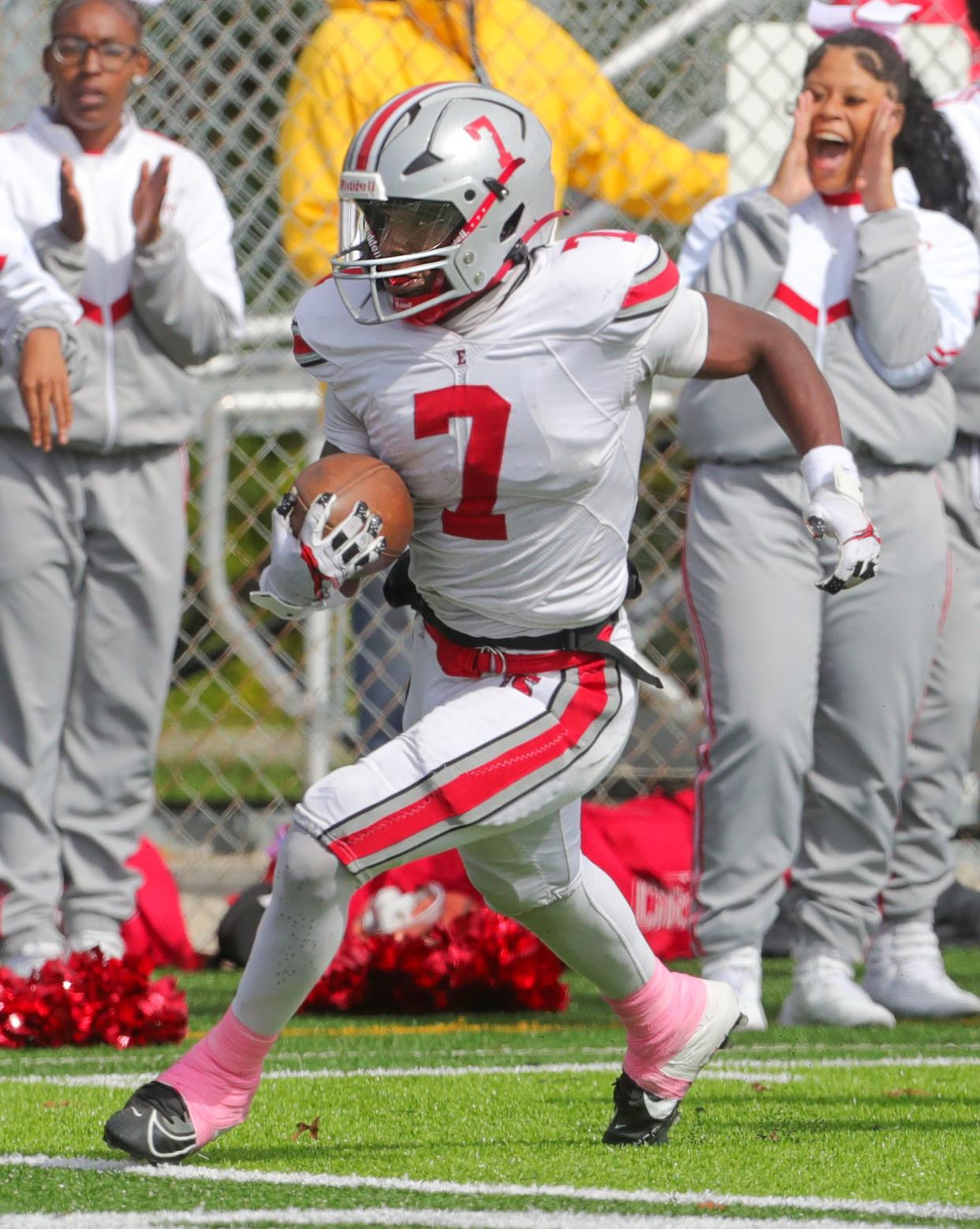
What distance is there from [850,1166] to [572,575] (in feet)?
3.13

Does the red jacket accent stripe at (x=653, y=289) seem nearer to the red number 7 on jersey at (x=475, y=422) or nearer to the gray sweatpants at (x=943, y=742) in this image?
the red number 7 on jersey at (x=475, y=422)

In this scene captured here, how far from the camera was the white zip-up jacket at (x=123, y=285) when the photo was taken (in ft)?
15.9

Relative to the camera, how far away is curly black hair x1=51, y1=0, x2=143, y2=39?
16.5 feet

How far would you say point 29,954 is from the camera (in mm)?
4734

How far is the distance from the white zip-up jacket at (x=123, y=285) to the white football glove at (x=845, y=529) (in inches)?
82.6

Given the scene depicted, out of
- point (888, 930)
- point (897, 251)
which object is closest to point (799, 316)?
point (897, 251)

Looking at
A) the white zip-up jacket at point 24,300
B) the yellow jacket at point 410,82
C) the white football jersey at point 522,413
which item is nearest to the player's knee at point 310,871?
the white football jersey at point 522,413

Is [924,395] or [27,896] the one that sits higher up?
[924,395]

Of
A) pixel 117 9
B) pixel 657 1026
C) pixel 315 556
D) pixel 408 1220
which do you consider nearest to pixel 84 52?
pixel 117 9

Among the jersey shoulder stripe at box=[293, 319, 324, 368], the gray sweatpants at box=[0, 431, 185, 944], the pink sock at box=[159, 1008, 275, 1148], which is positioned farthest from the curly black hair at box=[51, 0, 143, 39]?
the pink sock at box=[159, 1008, 275, 1148]

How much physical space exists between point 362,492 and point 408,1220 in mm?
1008

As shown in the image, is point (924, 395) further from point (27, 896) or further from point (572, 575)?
point (27, 896)

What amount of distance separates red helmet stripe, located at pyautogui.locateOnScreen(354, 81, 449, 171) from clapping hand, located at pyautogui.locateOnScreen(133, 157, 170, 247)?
5.18 ft

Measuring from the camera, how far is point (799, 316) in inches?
185
